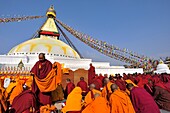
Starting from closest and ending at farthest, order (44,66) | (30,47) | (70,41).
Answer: (44,66)
(30,47)
(70,41)

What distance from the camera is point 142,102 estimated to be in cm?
438

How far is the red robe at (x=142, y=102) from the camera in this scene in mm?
4297

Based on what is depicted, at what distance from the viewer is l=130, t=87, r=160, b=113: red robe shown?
430cm

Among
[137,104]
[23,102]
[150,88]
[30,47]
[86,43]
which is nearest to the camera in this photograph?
[137,104]

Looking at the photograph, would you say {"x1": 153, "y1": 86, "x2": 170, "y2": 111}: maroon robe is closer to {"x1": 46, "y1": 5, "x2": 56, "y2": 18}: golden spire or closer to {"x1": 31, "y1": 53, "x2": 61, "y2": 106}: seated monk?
{"x1": 31, "y1": 53, "x2": 61, "y2": 106}: seated monk

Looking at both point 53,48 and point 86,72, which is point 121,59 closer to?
point 53,48

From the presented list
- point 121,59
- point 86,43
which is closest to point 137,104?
point 121,59

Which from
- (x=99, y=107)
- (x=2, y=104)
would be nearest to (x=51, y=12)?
(x=2, y=104)

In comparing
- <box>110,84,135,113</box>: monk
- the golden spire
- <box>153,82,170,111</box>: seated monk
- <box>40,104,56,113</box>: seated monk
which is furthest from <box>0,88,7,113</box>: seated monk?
the golden spire

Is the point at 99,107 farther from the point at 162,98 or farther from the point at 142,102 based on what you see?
the point at 162,98

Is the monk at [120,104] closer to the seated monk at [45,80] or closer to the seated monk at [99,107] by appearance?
the seated monk at [99,107]

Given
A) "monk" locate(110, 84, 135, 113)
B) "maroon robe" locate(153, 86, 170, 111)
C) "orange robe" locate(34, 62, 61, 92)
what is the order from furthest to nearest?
1. "maroon robe" locate(153, 86, 170, 111)
2. "orange robe" locate(34, 62, 61, 92)
3. "monk" locate(110, 84, 135, 113)

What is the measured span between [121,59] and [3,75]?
592 inches

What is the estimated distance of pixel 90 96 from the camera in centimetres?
579
